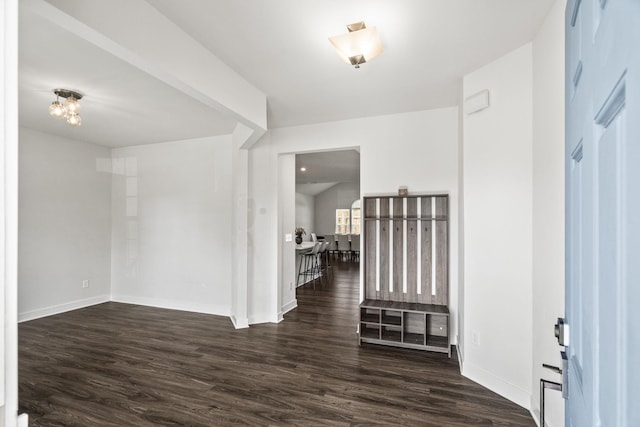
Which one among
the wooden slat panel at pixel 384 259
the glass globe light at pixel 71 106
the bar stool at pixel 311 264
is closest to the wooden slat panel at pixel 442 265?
the wooden slat panel at pixel 384 259

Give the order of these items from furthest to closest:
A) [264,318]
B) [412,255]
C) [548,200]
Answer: [264,318]
[412,255]
[548,200]

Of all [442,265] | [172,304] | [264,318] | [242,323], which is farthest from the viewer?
[172,304]

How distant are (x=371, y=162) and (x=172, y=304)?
3.93 metres

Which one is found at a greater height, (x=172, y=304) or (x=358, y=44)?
(x=358, y=44)

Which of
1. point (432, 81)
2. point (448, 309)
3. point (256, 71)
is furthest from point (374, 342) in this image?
point (256, 71)

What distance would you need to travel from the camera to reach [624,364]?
461 mm

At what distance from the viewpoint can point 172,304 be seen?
5035 millimetres

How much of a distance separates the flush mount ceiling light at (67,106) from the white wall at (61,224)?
1845mm

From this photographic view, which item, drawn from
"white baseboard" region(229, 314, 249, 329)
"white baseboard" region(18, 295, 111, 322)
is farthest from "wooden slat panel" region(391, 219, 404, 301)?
"white baseboard" region(18, 295, 111, 322)

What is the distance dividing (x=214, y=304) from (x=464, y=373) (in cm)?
358

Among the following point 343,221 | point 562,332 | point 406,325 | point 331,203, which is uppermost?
point 331,203

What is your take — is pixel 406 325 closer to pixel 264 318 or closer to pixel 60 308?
pixel 264 318

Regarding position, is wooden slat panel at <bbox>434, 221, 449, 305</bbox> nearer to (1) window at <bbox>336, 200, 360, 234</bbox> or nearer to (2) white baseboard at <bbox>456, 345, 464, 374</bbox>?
(2) white baseboard at <bbox>456, 345, 464, 374</bbox>

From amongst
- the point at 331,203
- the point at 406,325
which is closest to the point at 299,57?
the point at 406,325
